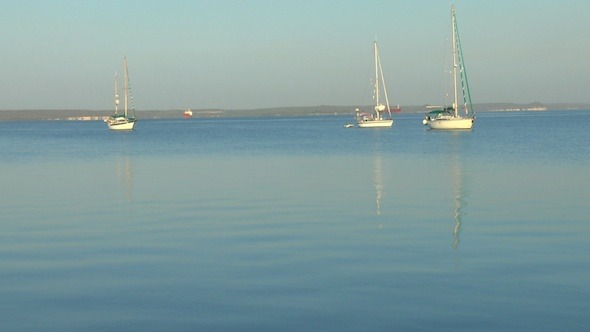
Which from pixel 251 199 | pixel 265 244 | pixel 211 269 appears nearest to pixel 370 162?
pixel 251 199

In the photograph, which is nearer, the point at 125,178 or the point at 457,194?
the point at 457,194

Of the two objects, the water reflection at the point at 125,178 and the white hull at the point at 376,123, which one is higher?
the water reflection at the point at 125,178

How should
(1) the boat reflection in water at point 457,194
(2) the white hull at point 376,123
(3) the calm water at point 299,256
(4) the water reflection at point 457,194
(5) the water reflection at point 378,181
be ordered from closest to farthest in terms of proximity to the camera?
(3) the calm water at point 299,256 < (4) the water reflection at point 457,194 < (1) the boat reflection in water at point 457,194 < (5) the water reflection at point 378,181 < (2) the white hull at point 376,123

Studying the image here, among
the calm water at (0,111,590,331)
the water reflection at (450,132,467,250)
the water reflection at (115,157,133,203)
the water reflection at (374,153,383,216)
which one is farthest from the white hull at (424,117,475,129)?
the calm water at (0,111,590,331)

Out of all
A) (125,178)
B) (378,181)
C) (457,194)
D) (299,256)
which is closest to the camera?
(299,256)

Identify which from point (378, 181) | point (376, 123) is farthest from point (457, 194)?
point (376, 123)

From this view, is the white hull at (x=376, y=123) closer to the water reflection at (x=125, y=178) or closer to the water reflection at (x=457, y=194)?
the water reflection at (x=457, y=194)

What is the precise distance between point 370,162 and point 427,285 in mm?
29957

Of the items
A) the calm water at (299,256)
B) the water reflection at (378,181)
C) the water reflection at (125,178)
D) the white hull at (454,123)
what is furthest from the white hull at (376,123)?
the calm water at (299,256)

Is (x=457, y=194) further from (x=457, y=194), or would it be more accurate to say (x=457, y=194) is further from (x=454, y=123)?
(x=454, y=123)

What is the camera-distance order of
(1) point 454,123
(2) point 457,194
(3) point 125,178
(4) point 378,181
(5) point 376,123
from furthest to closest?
(5) point 376,123
(1) point 454,123
(3) point 125,178
(4) point 378,181
(2) point 457,194

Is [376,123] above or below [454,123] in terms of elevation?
below

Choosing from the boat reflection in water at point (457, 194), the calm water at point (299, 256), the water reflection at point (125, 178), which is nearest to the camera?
the calm water at point (299, 256)

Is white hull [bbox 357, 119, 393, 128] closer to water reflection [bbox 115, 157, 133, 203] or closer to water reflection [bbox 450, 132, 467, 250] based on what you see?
water reflection [bbox 450, 132, 467, 250]
